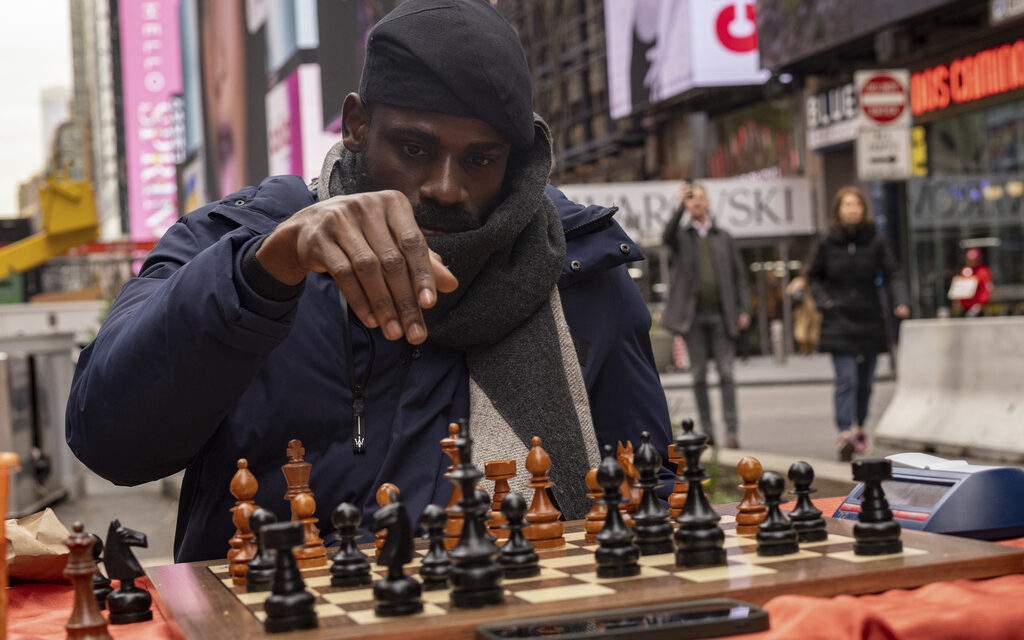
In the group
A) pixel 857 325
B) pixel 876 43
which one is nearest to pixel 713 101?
pixel 876 43

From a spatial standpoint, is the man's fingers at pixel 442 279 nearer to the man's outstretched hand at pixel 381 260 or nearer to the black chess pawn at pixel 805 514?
the man's outstretched hand at pixel 381 260

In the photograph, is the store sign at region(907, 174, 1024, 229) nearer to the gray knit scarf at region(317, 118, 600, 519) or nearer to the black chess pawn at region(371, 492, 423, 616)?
the gray knit scarf at region(317, 118, 600, 519)

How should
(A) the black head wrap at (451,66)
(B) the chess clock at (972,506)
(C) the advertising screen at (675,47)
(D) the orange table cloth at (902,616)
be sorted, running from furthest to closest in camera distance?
(C) the advertising screen at (675,47) < (A) the black head wrap at (451,66) < (B) the chess clock at (972,506) < (D) the orange table cloth at (902,616)

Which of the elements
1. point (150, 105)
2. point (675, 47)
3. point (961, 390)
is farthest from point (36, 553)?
point (150, 105)

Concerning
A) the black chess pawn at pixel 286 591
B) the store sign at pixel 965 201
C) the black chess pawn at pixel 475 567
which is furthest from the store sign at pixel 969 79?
the black chess pawn at pixel 286 591

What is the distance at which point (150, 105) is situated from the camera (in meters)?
51.8

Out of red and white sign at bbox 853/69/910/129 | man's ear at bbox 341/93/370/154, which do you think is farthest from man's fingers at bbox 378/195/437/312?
red and white sign at bbox 853/69/910/129

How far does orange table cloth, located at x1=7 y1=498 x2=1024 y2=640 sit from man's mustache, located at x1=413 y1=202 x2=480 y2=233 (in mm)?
1003

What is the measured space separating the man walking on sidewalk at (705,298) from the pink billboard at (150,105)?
38569 mm

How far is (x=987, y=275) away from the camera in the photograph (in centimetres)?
1565

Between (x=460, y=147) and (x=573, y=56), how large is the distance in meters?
34.0

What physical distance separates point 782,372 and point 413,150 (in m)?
19.9

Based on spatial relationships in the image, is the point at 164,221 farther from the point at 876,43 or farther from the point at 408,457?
the point at 408,457

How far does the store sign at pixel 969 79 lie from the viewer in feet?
47.4
